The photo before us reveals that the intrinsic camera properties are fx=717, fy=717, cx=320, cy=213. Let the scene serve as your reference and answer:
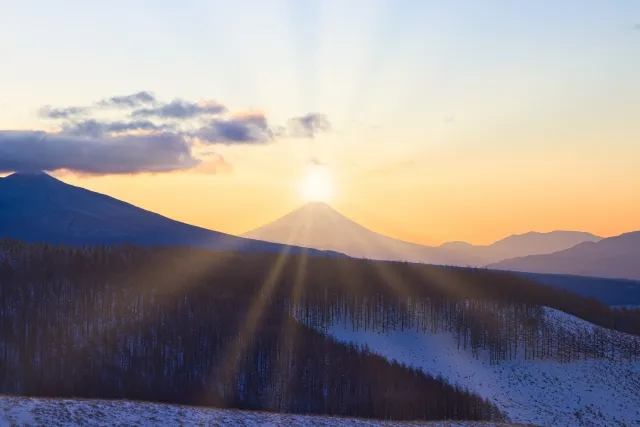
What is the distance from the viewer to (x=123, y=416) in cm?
4075

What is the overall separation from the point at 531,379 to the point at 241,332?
201ft

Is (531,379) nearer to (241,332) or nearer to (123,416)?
(241,332)

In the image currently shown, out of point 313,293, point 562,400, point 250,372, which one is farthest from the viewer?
point 313,293

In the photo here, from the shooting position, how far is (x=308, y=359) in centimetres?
13938

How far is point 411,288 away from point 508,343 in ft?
119

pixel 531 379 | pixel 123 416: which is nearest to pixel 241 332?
pixel 531 379

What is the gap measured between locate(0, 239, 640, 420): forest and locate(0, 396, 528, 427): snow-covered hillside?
69.8 meters

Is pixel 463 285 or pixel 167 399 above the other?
pixel 463 285

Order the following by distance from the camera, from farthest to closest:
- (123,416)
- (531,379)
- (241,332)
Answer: (241,332)
(531,379)
(123,416)

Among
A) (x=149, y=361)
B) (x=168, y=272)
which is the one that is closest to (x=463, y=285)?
(x=168, y=272)

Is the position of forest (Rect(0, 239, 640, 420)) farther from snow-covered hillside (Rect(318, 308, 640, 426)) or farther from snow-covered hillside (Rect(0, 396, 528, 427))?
snow-covered hillside (Rect(0, 396, 528, 427))

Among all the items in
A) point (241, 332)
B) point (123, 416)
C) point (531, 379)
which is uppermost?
point (123, 416)

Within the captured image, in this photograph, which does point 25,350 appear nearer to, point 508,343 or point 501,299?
point 508,343

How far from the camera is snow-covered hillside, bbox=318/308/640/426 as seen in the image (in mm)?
118625
